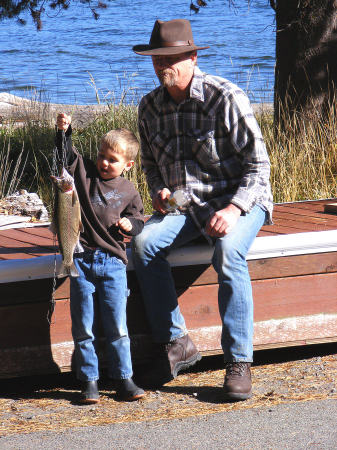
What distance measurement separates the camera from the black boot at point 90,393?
3658mm

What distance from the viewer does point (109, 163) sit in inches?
141

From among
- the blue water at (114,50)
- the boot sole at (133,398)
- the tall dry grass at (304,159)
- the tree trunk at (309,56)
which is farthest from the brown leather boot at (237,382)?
the blue water at (114,50)

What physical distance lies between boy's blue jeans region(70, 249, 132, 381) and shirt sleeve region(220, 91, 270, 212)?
2.31 feet

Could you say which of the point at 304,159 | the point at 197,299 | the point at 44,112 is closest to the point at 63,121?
the point at 197,299

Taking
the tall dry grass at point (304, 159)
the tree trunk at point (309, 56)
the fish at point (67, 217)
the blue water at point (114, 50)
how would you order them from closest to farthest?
the fish at point (67, 217)
the tall dry grass at point (304, 159)
the tree trunk at point (309, 56)
the blue water at point (114, 50)

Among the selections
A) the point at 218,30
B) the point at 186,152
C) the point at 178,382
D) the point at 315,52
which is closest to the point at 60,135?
the point at 186,152

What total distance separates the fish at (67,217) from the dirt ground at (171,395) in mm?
705

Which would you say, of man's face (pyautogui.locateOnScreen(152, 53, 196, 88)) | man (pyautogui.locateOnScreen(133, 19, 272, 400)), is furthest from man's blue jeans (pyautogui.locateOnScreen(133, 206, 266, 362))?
man's face (pyautogui.locateOnScreen(152, 53, 196, 88))

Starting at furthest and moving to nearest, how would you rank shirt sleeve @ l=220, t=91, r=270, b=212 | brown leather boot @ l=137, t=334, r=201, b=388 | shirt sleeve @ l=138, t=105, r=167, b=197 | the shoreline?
the shoreline < shirt sleeve @ l=138, t=105, r=167, b=197 < brown leather boot @ l=137, t=334, r=201, b=388 < shirt sleeve @ l=220, t=91, r=270, b=212

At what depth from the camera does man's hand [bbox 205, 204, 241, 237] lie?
360 cm

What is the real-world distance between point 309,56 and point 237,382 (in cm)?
448

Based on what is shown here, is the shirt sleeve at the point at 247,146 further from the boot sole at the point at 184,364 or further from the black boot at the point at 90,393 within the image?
the black boot at the point at 90,393

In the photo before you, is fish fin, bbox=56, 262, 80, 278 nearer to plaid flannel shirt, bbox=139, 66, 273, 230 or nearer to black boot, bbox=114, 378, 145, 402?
black boot, bbox=114, 378, 145, 402

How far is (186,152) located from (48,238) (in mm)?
1061
